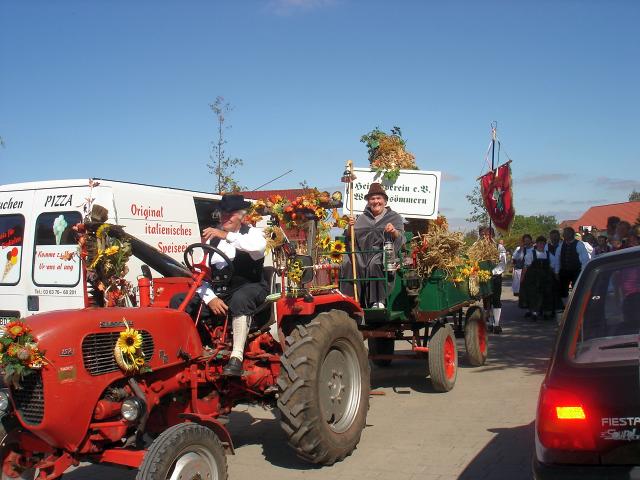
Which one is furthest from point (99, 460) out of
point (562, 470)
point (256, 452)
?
point (562, 470)

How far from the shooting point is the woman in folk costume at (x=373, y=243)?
7.06 meters

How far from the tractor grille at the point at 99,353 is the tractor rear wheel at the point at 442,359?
169 inches

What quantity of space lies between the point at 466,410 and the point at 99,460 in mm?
4056

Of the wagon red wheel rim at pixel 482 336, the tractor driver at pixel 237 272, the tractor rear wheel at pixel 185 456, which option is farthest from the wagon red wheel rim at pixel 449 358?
the tractor rear wheel at pixel 185 456

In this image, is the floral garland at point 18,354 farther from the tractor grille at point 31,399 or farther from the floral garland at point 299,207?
the floral garland at point 299,207

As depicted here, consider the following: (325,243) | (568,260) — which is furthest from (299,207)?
(568,260)

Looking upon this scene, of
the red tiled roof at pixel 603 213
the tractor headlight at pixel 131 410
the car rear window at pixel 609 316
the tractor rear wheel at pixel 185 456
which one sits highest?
the red tiled roof at pixel 603 213

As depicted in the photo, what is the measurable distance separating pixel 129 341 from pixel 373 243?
404 cm

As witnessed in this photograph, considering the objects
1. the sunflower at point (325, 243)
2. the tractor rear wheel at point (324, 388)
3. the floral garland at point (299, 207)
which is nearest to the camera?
the tractor rear wheel at point (324, 388)

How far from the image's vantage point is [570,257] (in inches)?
532

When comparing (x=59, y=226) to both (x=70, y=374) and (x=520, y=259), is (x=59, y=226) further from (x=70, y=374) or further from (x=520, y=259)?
(x=520, y=259)

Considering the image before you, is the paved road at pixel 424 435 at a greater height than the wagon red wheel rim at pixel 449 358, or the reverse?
the wagon red wheel rim at pixel 449 358

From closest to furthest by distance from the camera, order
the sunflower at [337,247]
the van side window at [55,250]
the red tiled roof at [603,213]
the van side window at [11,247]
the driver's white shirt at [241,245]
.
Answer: the driver's white shirt at [241,245]
the sunflower at [337,247]
the van side window at [55,250]
the van side window at [11,247]
the red tiled roof at [603,213]

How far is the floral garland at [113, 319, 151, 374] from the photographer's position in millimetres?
3852
